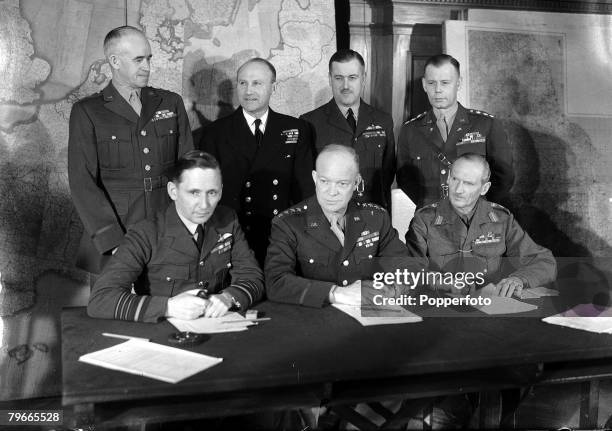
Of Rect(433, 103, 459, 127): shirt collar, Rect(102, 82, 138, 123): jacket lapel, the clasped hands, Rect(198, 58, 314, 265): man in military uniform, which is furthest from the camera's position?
Rect(433, 103, 459, 127): shirt collar

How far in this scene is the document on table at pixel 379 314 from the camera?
8.15 ft

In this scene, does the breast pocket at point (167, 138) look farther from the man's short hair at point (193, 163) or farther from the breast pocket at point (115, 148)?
the man's short hair at point (193, 163)

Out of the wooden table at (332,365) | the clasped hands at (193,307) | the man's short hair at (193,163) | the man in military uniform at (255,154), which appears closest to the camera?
the wooden table at (332,365)

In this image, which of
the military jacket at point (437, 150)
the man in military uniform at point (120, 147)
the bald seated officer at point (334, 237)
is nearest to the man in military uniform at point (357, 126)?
the military jacket at point (437, 150)

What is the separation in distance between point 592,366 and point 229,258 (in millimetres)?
1480

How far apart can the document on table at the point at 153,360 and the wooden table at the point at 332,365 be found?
0.03 metres

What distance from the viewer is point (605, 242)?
Result: 211 inches

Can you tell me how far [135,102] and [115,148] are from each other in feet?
0.86

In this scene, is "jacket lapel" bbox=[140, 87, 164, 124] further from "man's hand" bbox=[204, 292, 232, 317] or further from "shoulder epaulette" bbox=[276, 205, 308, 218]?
"man's hand" bbox=[204, 292, 232, 317]

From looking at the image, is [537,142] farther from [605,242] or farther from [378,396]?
[378,396]

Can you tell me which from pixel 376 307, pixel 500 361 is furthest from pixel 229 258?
pixel 500 361

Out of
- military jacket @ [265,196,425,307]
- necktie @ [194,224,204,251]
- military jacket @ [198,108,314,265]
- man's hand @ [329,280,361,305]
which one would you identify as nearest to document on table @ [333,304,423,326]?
man's hand @ [329,280,361,305]

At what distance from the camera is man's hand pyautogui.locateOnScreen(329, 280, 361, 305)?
2.66 meters

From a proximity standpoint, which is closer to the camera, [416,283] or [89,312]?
[89,312]
